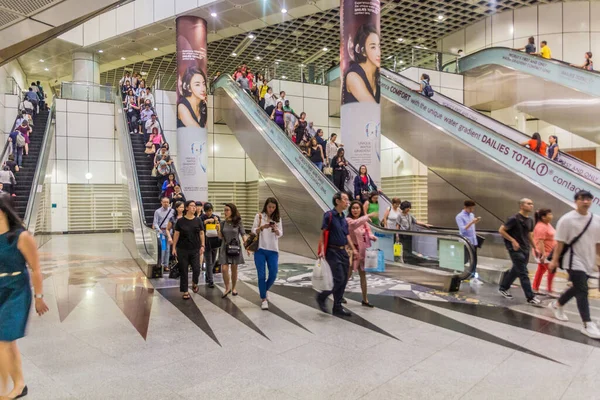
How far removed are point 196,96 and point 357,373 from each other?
15.4 meters

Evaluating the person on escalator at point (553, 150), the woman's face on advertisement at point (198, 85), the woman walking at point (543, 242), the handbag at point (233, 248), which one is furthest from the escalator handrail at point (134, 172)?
the person on escalator at point (553, 150)

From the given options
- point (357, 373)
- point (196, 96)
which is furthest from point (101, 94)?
point (357, 373)

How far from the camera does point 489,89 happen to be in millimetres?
17719

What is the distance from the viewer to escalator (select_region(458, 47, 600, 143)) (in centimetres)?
1480

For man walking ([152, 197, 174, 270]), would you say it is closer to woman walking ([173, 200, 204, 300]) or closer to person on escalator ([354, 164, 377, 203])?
woman walking ([173, 200, 204, 300])

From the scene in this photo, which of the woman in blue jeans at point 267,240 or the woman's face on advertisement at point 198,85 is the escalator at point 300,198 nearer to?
the woman's face on advertisement at point 198,85

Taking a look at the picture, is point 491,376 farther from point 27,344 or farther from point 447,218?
point 447,218

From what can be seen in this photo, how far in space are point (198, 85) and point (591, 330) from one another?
1566cm

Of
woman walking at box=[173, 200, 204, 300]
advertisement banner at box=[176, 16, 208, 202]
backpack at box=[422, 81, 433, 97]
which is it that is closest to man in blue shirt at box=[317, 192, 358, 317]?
woman walking at box=[173, 200, 204, 300]

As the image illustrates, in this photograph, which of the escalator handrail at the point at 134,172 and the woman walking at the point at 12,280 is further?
the escalator handrail at the point at 134,172

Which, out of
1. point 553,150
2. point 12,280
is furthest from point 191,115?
point 12,280

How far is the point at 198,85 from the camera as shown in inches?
680

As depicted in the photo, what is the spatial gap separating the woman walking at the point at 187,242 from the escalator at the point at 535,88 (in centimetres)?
1415

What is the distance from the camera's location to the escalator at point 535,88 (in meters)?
A: 14.8
